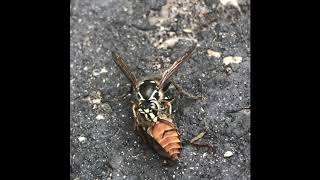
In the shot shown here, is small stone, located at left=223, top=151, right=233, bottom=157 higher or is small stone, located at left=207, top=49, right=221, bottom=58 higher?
small stone, located at left=207, top=49, right=221, bottom=58

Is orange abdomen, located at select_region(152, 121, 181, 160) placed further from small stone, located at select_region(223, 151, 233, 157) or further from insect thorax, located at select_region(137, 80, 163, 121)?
small stone, located at select_region(223, 151, 233, 157)

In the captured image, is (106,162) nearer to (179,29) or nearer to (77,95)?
(77,95)

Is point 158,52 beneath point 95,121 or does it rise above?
above

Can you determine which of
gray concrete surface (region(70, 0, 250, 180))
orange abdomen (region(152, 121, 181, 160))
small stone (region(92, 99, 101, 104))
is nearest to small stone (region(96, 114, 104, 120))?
Result: gray concrete surface (region(70, 0, 250, 180))

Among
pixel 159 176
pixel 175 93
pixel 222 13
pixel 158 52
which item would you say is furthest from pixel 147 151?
pixel 222 13

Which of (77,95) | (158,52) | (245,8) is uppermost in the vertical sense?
(245,8)

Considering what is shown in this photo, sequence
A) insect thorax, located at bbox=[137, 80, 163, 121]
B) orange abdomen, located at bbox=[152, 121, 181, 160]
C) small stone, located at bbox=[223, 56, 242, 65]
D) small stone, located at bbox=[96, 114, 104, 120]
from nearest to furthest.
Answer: orange abdomen, located at bbox=[152, 121, 181, 160] → insect thorax, located at bbox=[137, 80, 163, 121] → small stone, located at bbox=[96, 114, 104, 120] → small stone, located at bbox=[223, 56, 242, 65]
